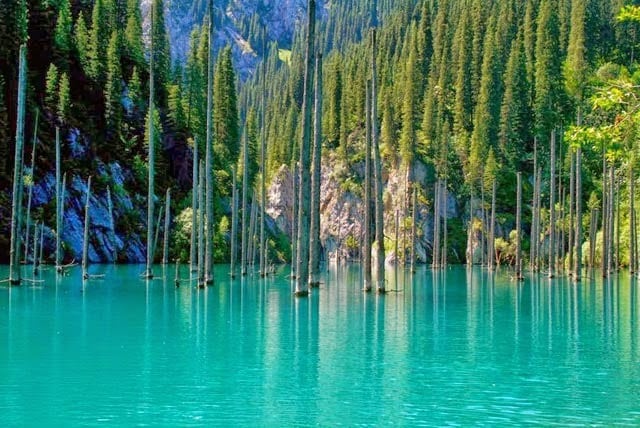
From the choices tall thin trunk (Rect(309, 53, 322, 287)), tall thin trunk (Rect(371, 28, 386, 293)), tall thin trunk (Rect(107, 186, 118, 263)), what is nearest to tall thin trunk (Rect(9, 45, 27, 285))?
tall thin trunk (Rect(309, 53, 322, 287))

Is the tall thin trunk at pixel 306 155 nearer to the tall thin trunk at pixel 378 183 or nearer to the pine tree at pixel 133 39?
the tall thin trunk at pixel 378 183

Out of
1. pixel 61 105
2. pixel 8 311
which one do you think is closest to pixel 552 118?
pixel 61 105

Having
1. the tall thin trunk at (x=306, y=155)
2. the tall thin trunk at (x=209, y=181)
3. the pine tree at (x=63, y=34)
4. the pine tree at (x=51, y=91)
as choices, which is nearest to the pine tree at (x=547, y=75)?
the pine tree at (x=63, y=34)

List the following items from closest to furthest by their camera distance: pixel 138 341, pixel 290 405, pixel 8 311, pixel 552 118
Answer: pixel 290 405, pixel 138 341, pixel 8 311, pixel 552 118

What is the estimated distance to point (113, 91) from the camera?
290ft

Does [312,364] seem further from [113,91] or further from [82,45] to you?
[82,45]

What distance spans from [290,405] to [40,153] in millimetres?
66906

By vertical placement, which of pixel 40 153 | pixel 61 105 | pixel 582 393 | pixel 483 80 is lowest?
pixel 582 393

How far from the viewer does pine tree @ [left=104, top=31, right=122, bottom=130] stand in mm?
87250

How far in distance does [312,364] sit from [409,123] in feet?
320

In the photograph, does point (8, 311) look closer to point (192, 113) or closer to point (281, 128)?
point (192, 113)

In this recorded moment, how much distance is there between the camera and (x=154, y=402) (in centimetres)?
1261

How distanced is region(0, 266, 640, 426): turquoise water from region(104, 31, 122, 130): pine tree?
→ 5765 cm

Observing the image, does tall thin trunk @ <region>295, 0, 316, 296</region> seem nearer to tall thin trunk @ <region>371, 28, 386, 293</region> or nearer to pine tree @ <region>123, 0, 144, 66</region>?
tall thin trunk @ <region>371, 28, 386, 293</region>
